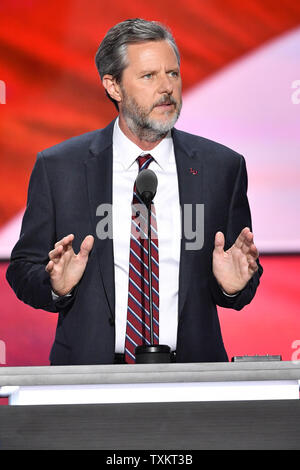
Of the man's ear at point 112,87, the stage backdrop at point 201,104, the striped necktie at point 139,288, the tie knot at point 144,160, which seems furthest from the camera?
the stage backdrop at point 201,104

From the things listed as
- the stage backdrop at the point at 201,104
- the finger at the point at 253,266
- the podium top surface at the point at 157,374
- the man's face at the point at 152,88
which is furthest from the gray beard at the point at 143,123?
the podium top surface at the point at 157,374

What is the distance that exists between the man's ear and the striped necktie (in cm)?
50

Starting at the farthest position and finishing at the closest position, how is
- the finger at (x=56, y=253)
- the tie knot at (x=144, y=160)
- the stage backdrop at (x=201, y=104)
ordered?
the stage backdrop at (x=201, y=104)
the tie knot at (x=144, y=160)
the finger at (x=56, y=253)

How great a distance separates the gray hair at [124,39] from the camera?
2.30m

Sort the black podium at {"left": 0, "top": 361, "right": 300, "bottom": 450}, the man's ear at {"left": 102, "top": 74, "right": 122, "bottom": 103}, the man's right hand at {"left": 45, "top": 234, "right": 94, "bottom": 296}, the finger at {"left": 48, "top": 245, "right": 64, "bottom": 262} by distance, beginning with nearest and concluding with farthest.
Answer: the black podium at {"left": 0, "top": 361, "right": 300, "bottom": 450}
the finger at {"left": 48, "top": 245, "right": 64, "bottom": 262}
the man's right hand at {"left": 45, "top": 234, "right": 94, "bottom": 296}
the man's ear at {"left": 102, "top": 74, "right": 122, "bottom": 103}

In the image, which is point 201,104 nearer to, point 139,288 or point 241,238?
point 139,288

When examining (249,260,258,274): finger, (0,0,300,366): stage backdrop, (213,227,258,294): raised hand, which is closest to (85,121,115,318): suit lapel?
(213,227,258,294): raised hand

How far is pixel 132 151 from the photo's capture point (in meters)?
2.24

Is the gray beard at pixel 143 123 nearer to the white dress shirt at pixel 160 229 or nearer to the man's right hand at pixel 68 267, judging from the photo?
the white dress shirt at pixel 160 229

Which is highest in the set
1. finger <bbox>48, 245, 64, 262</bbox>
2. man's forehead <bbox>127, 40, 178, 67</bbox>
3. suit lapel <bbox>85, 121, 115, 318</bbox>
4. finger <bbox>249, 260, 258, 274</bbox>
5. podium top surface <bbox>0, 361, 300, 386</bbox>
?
man's forehead <bbox>127, 40, 178, 67</bbox>

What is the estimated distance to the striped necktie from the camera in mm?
1921

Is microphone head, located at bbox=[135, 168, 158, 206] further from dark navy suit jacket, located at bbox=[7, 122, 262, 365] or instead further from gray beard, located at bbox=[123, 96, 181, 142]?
gray beard, located at bbox=[123, 96, 181, 142]
